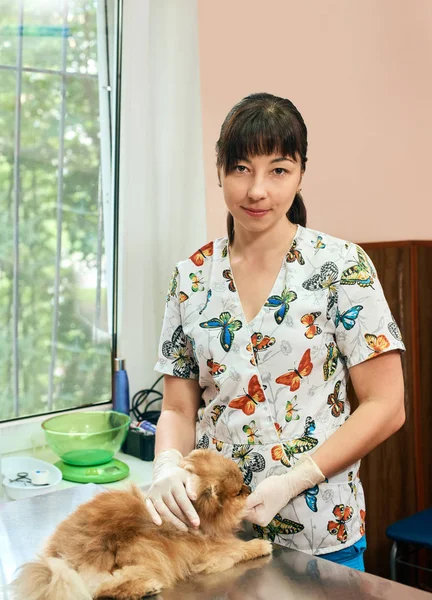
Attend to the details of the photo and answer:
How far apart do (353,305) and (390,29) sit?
6.34ft

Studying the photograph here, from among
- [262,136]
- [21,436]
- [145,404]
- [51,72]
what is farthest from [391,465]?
[51,72]

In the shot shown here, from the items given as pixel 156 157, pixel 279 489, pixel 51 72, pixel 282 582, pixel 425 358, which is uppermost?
pixel 51 72

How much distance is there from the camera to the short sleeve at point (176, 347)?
1.60m

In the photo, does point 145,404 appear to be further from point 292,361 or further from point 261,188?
point 261,188

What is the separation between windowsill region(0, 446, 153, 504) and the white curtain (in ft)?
1.26

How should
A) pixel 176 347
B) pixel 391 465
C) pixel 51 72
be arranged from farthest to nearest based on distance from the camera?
1. pixel 391 465
2. pixel 51 72
3. pixel 176 347

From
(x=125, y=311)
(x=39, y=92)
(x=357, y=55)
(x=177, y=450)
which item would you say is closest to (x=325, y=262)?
(x=177, y=450)

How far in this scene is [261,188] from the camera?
142cm

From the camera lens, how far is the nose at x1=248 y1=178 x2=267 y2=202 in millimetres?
1416

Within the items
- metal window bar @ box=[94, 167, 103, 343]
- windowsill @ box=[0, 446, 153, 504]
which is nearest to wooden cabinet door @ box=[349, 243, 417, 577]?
windowsill @ box=[0, 446, 153, 504]

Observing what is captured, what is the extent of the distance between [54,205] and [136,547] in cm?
158

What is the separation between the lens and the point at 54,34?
2.47m

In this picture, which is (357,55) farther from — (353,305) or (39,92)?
(353,305)

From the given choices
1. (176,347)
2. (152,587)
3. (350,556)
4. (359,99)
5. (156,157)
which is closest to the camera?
(152,587)
